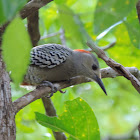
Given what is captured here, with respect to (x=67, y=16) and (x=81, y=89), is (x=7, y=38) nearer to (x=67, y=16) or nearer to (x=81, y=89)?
(x=67, y=16)

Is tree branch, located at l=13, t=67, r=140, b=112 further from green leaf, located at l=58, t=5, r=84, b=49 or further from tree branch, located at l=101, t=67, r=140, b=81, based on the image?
green leaf, located at l=58, t=5, r=84, b=49

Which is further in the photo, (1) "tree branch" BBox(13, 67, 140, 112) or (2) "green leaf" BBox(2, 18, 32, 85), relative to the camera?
(1) "tree branch" BBox(13, 67, 140, 112)

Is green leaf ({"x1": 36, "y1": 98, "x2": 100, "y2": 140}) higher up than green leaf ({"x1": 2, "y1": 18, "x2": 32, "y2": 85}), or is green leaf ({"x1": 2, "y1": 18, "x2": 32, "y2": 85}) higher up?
green leaf ({"x1": 2, "y1": 18, "x2": 32, "y2": 85})

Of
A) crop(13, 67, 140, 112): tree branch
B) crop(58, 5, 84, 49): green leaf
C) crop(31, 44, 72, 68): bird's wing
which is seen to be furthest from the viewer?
crop(31, 44, 72, 68): bird's wing

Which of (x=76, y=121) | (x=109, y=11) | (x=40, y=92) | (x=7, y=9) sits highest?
(x=7, y=9)

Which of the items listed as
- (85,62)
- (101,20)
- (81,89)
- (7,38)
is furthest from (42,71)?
(7,38)

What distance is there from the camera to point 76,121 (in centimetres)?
226

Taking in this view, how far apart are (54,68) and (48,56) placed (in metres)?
0.21

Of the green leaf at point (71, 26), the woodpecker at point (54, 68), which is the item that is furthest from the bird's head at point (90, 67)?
the green leaf at point (71, 26)

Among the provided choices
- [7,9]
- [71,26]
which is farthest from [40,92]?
[7,9]

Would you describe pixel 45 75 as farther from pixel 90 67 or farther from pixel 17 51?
pixel 17 51

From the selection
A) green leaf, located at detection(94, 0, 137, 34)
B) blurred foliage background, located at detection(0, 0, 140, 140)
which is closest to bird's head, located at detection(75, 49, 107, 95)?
blurred foliage background, located at detection(0, 0, 140, 140)

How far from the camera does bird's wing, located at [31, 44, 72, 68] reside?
367 cm

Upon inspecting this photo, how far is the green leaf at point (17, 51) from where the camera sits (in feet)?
2.01
